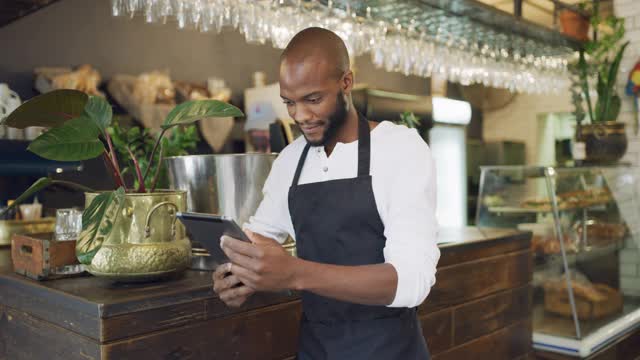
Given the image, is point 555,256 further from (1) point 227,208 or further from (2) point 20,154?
(2) point 20,154

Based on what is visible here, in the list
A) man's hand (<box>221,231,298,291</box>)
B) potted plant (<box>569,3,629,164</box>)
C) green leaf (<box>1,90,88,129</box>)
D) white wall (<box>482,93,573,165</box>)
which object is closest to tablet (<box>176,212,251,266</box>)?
man's hand (<box>221,231,298,291</box>)

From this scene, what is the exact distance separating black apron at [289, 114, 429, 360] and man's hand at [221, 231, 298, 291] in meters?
0.28

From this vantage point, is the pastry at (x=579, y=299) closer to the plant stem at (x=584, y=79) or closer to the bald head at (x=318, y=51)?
the plant stem at (x=584, y=79)

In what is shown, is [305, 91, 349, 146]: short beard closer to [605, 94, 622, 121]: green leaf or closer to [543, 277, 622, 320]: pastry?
[543, 277, 622, 320]: pastry

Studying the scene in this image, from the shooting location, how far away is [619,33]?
13.6ft

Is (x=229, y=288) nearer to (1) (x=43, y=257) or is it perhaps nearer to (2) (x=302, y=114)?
(2) (x=302, y=114)

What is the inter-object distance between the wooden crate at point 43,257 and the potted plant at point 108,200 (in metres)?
0.11

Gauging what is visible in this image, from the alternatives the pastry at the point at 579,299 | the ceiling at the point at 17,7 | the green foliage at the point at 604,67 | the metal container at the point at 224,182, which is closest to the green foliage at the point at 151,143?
the metal container at the point at 224,182

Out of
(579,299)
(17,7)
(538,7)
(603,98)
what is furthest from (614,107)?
(17,7)

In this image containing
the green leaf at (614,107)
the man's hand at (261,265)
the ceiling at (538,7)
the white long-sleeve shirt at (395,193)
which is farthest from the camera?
the ceiling at (538,7)

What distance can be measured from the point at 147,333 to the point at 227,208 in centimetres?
54

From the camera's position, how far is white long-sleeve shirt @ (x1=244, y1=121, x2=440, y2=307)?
1109mm

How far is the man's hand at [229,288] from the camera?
1157 mm

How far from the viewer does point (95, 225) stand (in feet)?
4.25
